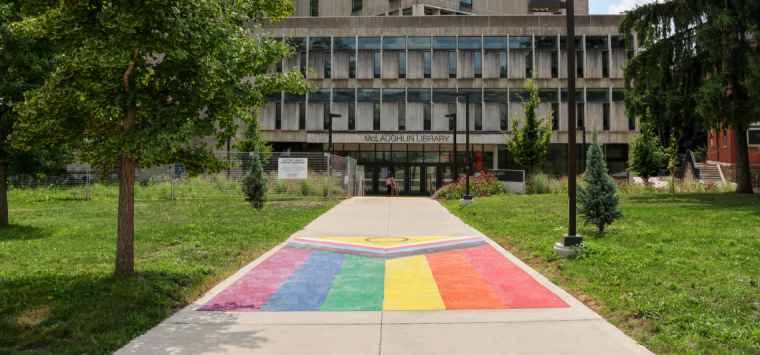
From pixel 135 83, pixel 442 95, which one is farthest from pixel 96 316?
pixel 442 95

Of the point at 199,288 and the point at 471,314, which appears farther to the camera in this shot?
the point at 199,288

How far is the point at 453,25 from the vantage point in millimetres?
40625

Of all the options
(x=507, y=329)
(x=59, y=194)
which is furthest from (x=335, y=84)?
(x=507, y=329)

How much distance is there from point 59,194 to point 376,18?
2639 centimetres

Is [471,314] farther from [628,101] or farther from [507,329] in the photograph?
[628,101]

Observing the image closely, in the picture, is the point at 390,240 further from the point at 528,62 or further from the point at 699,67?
the point at 528,62

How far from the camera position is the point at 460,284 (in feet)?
25.6

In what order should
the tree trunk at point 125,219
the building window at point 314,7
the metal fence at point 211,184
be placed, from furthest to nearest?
the building window at point 314,7 < the metal fence at point 211,184 < the tree trunk at point 125,219

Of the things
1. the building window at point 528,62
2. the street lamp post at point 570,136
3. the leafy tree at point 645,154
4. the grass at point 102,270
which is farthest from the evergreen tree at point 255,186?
the building window at point 528,62

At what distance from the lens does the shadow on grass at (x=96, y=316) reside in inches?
194

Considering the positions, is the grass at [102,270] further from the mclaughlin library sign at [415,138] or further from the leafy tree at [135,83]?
the mclaughlin library sign at [415,138]

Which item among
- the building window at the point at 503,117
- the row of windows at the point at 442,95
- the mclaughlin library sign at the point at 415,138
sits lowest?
the mclaughlin library sign at the point at 415,138

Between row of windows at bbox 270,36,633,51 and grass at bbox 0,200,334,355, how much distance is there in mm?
27092

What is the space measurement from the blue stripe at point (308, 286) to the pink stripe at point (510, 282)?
8.28 feet
